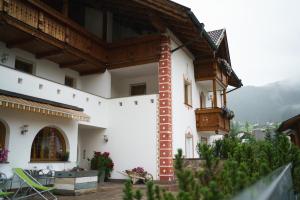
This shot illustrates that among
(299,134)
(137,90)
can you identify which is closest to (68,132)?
(137,90)

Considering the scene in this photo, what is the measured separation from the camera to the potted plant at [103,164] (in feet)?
45.6

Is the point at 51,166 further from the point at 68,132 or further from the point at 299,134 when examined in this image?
the point at 299,134

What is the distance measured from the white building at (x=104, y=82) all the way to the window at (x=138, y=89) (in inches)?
2.2

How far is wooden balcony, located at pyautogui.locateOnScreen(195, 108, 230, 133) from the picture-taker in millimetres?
16109

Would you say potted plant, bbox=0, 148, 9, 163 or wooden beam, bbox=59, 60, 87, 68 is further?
wooden beam, bbox=59, 60, 87, 68

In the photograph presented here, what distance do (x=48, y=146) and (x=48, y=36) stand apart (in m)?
4.33

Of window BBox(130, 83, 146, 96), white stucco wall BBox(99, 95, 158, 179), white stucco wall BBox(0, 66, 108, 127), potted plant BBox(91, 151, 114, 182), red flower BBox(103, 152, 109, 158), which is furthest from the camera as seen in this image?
window BBox(130, 83, 146, 96)

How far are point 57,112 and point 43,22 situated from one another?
3521 mm

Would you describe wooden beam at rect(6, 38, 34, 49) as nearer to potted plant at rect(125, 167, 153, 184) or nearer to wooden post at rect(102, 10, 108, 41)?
wooden post at rect(102, 10, 108, 41)

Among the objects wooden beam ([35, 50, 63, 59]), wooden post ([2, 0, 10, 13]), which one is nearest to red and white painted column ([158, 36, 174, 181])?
wooden beam ([35, 50, 63, 59])

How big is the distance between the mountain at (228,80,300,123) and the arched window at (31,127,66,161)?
138 m

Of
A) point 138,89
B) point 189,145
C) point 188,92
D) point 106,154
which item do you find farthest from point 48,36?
point 189,145

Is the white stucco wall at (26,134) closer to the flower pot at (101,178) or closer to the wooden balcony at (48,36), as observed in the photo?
the flower pot at (101,178)

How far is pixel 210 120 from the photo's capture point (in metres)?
16.5
